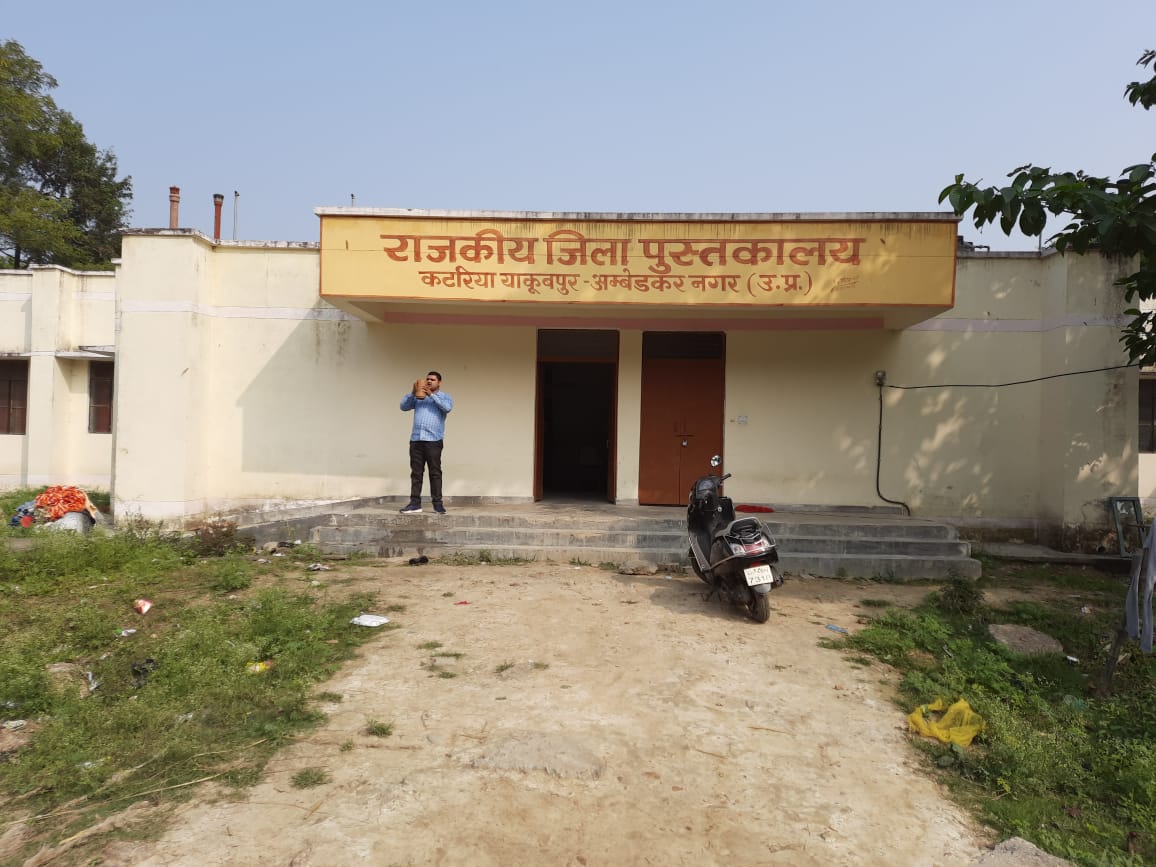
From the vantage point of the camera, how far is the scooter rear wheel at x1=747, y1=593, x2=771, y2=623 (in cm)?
566

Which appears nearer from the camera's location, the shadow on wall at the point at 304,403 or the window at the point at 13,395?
the shadow on wall at the point at 304,403

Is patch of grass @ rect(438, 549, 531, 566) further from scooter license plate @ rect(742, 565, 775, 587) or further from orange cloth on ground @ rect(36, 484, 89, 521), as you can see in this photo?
orange cloth on ground @ rect(36, 484, 89, 521)

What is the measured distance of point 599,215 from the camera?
8789 mm

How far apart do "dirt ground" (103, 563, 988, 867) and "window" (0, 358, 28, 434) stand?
1234 centimetres

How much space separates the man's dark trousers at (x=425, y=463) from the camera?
28.0 feet

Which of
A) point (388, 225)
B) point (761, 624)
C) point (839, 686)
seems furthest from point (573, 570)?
point (388, 225)

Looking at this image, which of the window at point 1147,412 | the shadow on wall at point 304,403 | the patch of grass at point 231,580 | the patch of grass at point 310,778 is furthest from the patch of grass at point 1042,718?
the shadow on wall at point 304,403

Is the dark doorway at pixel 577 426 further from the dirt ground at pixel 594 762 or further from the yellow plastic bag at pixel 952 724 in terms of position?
the yellow plastic bag at pixel 952 724

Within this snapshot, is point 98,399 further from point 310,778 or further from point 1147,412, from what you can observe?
point 1147,412

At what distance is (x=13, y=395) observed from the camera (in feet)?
44.0

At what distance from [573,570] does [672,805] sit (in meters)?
4.26

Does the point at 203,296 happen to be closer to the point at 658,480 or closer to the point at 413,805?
the point at 658,480

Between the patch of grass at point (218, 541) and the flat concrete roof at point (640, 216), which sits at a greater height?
the flat concrete roof at point (640, 216)

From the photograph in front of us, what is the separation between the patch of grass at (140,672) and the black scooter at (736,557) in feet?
9.58
